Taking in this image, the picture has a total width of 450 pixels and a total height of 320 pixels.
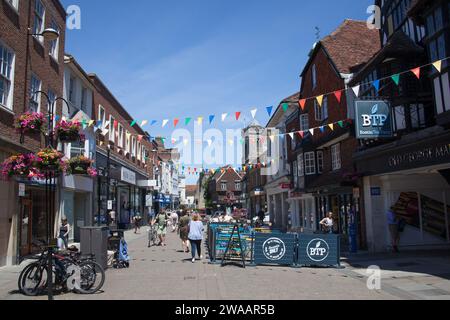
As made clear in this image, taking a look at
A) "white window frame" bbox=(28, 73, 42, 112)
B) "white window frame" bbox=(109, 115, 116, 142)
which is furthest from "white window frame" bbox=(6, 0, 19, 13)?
"white window frame" bbox=(109, 115, 116, 142)

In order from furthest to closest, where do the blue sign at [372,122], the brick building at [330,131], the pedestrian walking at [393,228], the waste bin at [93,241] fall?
the brick building at [330,131] < the pedestrian walking at [393,228] < the blue sign at [372,122] < the waste bin at [93,241]

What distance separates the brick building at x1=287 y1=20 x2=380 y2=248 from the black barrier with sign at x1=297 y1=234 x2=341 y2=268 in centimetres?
497

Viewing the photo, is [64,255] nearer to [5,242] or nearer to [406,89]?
[5,242]

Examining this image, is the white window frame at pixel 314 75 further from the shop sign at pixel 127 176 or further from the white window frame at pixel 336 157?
the shop sign at pixel 127 176

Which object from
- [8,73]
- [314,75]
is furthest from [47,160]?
[314,75]

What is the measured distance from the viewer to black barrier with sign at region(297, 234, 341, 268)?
12578 millimetres

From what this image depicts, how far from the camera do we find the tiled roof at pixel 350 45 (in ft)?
68.3

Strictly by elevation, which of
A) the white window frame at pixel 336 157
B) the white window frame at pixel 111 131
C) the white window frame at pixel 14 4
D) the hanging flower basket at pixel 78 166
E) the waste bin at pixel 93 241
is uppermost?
the white window frame at pixel 14 4

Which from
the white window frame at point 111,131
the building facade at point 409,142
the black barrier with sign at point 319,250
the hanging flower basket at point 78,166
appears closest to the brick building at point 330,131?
the building facade at point 409,142

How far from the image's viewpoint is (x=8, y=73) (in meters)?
13.0

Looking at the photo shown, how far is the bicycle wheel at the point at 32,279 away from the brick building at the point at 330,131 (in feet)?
40.6

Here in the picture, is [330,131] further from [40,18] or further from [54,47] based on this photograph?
[40,18]

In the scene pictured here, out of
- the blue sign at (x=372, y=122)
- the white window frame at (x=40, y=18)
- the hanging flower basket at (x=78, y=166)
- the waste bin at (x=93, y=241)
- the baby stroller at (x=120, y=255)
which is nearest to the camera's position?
the hanging flower basket at (x=78, y=166)

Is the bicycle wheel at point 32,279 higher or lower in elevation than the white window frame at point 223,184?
lower
